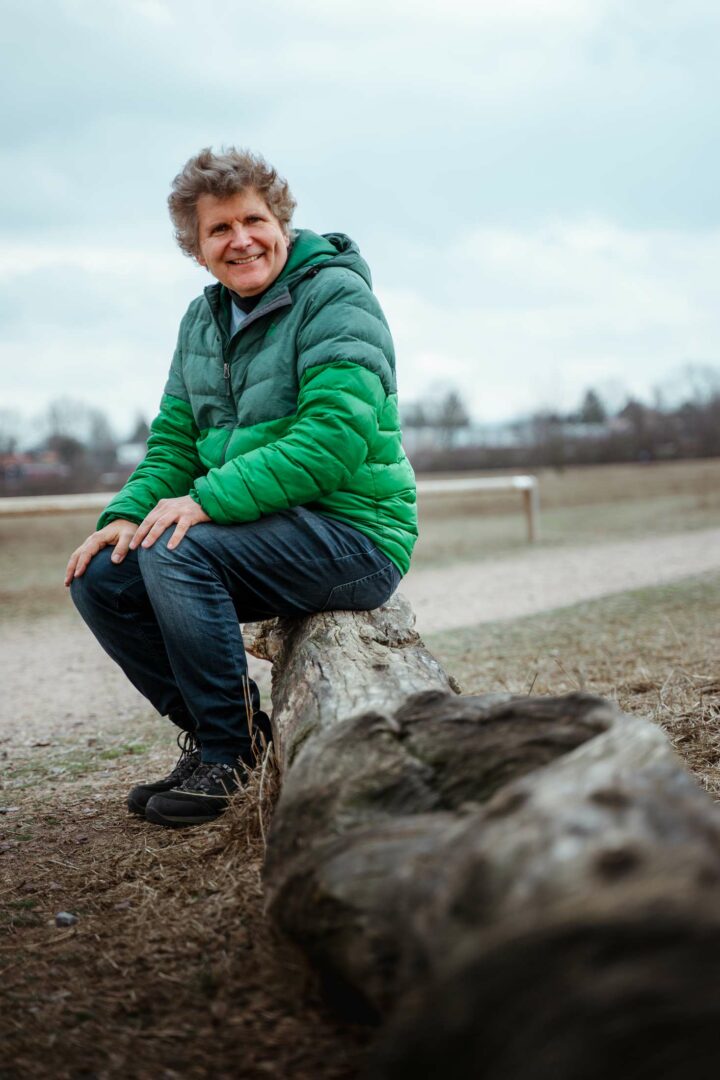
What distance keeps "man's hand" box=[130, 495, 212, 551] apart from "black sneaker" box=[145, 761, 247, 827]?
681 mm

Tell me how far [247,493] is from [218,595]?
0.98ft

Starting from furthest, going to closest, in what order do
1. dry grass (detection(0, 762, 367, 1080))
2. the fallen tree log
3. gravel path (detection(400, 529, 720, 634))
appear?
gravel path (detection(400, 529, 720, 634)), dry grass (detection(0, 762, 367, 1080)), the fallen tree log

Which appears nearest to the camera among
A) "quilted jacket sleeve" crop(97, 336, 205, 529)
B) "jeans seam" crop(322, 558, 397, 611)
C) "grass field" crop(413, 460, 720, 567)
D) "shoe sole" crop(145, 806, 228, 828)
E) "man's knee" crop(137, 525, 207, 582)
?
"man's knee" crop(137, 525, 207, 582)

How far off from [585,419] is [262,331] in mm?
39828

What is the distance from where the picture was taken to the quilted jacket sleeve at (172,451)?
139 inches

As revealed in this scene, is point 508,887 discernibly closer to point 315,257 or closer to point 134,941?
point 134,941

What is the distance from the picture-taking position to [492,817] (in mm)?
1570

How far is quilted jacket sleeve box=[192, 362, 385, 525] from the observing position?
2.94 m

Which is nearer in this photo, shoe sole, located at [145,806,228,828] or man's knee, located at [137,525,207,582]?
man's knee, located at [137,525,207,582]

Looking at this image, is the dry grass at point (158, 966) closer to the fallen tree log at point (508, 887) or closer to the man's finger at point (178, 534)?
the fallen tree log at point (508, 887)

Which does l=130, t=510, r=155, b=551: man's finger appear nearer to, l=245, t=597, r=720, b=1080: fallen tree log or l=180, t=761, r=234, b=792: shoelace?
l=180, t=761, r=234, b=792: shoelace

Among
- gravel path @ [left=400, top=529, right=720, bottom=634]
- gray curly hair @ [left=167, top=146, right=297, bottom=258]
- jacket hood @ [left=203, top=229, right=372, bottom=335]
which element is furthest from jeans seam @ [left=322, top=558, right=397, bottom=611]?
gravel path @ [left=400, top=529, right=720, bottom=634]

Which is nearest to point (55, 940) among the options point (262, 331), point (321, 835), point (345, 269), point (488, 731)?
point (321, 835)

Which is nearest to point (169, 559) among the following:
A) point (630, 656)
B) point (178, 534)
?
point (178, 534)
